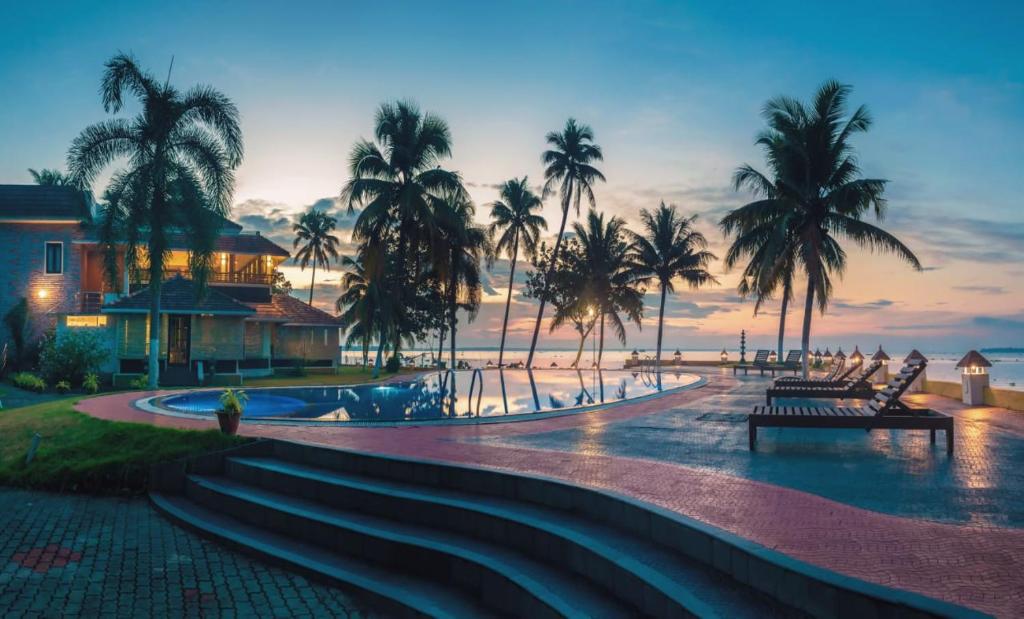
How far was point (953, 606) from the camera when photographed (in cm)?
341

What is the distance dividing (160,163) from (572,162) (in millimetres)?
21700

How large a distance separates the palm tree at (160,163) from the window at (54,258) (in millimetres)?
11551

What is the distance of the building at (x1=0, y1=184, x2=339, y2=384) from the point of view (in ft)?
88.1

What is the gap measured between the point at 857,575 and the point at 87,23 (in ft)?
66.5

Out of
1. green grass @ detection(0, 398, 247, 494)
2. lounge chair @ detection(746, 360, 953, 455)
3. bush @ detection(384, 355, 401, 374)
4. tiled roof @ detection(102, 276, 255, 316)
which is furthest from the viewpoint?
bush @ detection(384, 355, 401, 374)

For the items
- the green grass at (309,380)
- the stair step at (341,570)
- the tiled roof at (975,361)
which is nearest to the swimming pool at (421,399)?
the green grass at (309,380)

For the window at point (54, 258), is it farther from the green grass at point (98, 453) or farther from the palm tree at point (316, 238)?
the palm tree at point (316, 238)

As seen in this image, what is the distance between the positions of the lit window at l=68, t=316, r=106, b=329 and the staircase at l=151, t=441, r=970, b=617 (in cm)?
2186

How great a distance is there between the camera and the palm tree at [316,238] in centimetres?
5916

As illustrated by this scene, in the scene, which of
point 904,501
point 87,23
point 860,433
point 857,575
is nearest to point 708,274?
point 860,433

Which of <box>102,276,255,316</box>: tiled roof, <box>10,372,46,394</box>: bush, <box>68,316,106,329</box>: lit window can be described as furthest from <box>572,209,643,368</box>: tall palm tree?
<box>10,372,46,394</box>: bush

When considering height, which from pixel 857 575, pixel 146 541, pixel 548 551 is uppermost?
pixel 857 575

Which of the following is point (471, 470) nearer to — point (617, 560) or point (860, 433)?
point (617, 560)

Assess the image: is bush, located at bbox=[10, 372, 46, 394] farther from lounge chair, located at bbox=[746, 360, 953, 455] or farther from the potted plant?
lounge chair, located at bbox=[746, 360, 953, 455]
